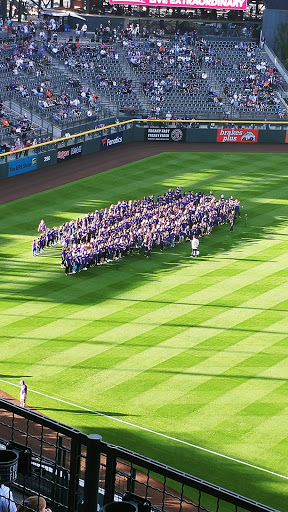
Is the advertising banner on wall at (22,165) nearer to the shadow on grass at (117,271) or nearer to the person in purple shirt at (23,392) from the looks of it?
the shadow on grass at (117,271)

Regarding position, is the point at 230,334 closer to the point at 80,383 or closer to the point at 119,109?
the point at 80,383

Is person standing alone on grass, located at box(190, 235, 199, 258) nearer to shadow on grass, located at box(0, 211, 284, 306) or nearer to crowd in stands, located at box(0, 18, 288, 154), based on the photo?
shadow on grass, located at box(0, 211, 284, 306)

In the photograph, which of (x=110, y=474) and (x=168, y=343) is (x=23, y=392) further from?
(x=110, y=474)

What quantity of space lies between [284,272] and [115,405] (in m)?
16.6

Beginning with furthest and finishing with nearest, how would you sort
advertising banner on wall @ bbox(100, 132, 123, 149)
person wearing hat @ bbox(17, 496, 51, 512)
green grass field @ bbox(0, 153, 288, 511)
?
advertising banner on wall @ bbox(100, 132, 123, 149), green grass field @ bbox(0, 153, 288, 511), person wearing hat @ bbox(17, 496, 51, 512)

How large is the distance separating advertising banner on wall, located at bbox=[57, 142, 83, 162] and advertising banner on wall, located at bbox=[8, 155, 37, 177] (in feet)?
8.25

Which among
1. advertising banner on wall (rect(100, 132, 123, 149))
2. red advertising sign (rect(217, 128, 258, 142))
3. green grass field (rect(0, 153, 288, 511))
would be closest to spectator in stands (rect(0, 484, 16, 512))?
green grass field (rect(0, 153, 288, 511))

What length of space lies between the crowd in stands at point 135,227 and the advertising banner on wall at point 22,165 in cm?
939

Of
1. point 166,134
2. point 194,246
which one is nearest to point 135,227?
point 194,246

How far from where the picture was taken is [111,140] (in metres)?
63.3

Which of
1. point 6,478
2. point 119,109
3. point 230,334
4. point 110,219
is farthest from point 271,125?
point 6,478

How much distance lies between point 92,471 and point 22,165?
49.0m

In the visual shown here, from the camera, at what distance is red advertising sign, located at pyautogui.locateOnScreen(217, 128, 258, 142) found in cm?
6782

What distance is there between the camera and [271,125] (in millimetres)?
69062
